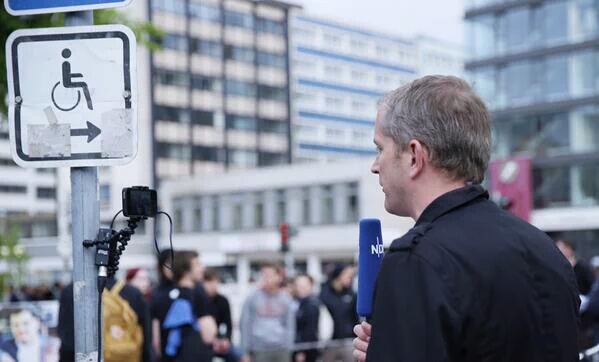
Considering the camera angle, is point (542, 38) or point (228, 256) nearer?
point (542, 38)

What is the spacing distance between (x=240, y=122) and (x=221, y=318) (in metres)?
83.0

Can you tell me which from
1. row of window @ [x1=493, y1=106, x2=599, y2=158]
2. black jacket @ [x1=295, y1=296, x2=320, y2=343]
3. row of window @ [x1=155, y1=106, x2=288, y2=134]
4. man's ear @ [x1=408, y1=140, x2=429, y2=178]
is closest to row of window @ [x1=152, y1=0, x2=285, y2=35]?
row of window @ [x1=155, y1=106, x2=288, y2=134]

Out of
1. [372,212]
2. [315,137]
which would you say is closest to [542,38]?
[372,212]

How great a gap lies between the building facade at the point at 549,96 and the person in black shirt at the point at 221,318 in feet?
142

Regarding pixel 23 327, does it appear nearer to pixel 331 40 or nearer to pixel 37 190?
pixel 37 190

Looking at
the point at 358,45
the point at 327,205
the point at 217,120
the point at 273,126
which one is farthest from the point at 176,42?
the point at 358,45

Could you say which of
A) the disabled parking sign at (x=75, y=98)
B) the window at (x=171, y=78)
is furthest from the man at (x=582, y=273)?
the window at (x=171, y=78)

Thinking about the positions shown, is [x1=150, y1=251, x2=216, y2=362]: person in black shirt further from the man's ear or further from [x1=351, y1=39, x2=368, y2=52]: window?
[x1=351, y1=39, x2=368, y2=52]: window

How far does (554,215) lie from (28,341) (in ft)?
151

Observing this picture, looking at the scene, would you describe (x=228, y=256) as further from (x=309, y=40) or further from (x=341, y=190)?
Answer: (x=309, y=40)

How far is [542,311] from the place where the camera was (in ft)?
8.23

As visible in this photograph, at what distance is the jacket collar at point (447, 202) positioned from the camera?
8.29 ft

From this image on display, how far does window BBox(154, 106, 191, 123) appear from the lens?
88.7 meters

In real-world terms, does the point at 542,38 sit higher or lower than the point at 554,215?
higher
